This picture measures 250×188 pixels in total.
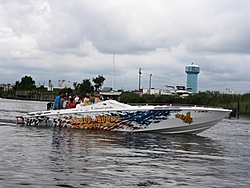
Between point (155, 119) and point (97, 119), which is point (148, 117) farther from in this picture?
point (97, 119)

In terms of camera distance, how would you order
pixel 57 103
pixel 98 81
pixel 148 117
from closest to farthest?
1. pixel 148 117
2. pixel 57 103
3. pixel 98 81

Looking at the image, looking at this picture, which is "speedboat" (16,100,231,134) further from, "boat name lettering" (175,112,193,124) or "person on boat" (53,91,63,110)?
"person on boat" (53,91,63,110)

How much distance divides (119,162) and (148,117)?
8.64m

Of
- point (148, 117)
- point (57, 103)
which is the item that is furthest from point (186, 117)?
point (57, 103)

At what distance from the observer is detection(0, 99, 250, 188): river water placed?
9312mm

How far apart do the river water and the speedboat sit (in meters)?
1.93

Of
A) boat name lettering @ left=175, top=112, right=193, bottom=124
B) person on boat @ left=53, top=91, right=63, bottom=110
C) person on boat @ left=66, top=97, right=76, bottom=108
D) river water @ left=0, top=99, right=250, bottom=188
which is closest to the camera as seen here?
river water @ left=0, top=99, right=250, bottom=188

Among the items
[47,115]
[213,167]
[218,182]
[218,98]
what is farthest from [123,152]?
[218,98]

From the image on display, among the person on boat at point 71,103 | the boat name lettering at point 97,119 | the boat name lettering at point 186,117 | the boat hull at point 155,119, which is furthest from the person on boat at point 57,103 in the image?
the boat name lettering at point 186,117

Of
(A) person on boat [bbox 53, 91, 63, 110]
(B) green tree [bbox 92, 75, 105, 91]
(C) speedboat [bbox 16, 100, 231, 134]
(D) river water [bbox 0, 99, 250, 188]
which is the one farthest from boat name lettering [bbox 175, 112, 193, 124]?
(B) green tree [bbox 92, 75, 105, 91]

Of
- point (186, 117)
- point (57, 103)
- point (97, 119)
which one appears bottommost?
point (97, 119)

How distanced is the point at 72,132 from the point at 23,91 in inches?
5965

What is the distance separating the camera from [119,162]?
11.7m

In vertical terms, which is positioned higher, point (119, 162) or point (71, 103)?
point (71, 103)
